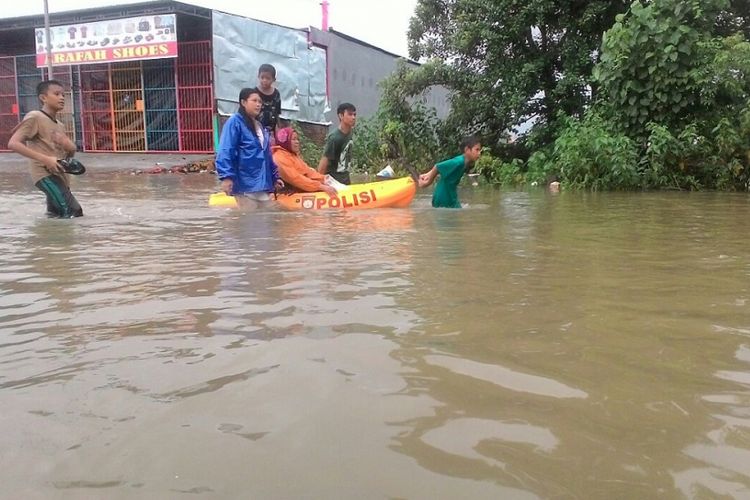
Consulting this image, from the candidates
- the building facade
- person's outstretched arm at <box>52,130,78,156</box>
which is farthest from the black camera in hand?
the building facade

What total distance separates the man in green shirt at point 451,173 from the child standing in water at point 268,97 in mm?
1709

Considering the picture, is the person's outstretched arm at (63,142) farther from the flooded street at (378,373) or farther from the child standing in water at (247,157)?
the flooded street at (378,373)

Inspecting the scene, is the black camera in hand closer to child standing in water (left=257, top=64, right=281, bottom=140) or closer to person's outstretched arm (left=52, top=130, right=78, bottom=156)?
person's outstretched arm (left=52, top=130, right=78, bottom=156)

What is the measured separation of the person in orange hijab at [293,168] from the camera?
23.8ft

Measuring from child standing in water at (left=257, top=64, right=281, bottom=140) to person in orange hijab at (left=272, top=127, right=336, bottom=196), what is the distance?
192 millimetres

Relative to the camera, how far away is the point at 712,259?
3.96 metres

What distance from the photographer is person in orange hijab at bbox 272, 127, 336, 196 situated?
23.8 feet

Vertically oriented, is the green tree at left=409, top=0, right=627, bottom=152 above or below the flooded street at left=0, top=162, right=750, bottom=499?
above

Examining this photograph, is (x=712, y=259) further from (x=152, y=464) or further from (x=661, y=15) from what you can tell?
(x=661, y=15)

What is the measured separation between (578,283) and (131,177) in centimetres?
1158

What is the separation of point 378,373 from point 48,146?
206 inches

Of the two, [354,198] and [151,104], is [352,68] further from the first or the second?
[354,198]

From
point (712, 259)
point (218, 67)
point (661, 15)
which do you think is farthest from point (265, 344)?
point (218, 67)

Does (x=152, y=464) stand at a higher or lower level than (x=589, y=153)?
lower
